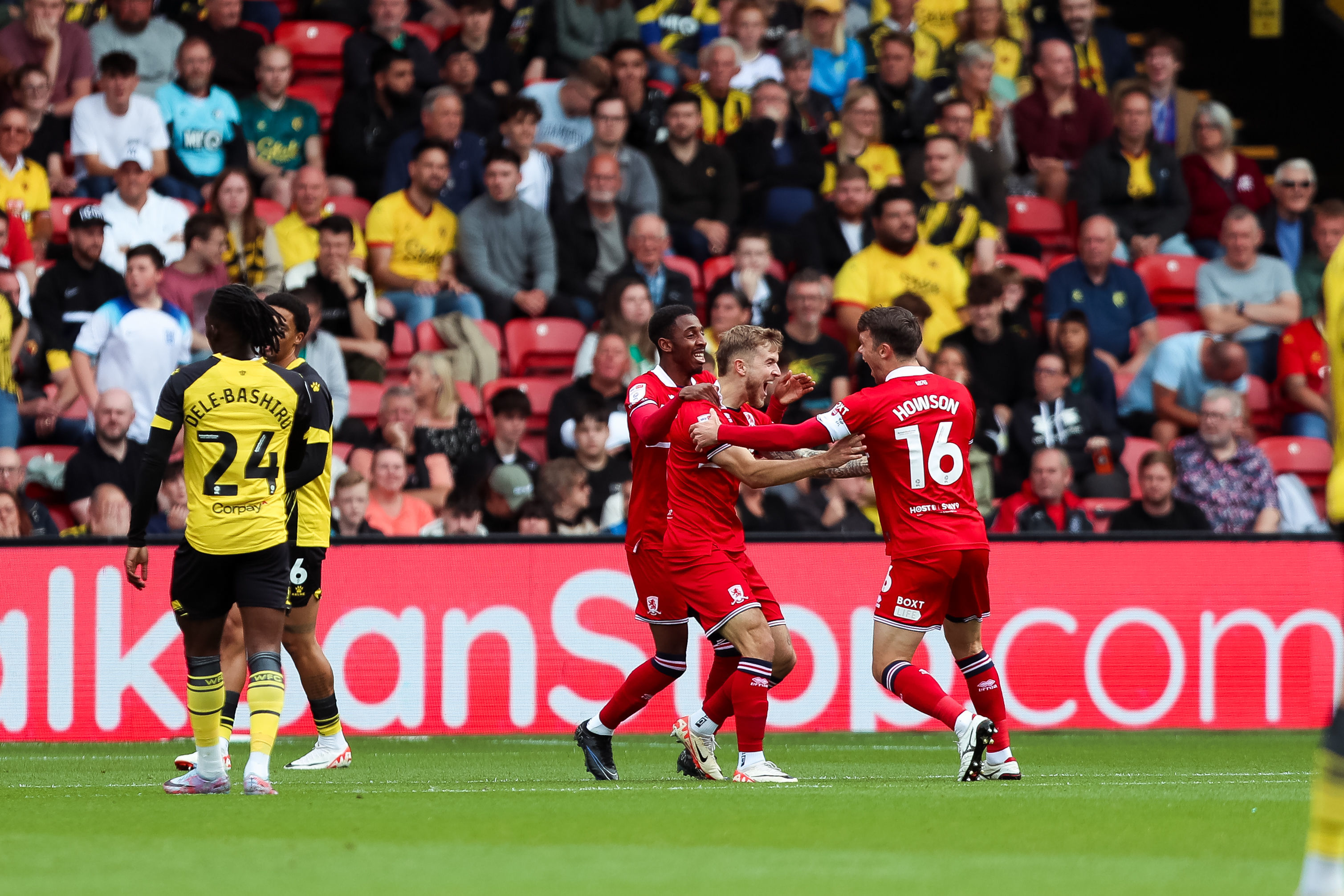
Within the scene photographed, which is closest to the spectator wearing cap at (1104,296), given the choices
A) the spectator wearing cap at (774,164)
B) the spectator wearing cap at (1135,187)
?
the spectator wearing cap at (1135,187)

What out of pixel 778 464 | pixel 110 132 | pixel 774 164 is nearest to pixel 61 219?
pixel 110 132

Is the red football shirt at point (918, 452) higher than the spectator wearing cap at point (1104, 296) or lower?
lower

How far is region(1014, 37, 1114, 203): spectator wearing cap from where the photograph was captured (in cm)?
1784

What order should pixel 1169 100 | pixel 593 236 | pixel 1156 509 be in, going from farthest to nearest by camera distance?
pixel 1169 100 < pixel 593 236 < pixel 1156 509

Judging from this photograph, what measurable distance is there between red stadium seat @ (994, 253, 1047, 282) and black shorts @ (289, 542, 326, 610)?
8.33m

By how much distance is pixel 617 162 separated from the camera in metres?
16.0

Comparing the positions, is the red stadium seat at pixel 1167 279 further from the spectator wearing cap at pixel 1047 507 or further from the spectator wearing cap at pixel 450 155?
the spectator wearing cap at pixel 450 155

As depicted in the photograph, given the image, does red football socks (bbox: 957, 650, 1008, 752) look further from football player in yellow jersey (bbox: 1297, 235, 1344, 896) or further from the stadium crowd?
the stadium crowd

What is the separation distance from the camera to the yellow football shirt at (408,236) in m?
15.5

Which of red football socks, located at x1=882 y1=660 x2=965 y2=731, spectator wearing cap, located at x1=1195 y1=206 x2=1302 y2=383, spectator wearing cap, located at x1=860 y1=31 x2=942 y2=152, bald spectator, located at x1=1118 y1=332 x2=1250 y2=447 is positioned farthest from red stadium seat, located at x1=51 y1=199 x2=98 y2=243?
spectator wearing cap, located at x1=1195 y1=206 x2=1302 y2=383

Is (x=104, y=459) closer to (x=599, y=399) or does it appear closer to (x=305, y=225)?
(x=305, y=225)

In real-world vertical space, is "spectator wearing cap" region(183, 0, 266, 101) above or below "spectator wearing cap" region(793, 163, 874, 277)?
above

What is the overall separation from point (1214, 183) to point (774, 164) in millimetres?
4313

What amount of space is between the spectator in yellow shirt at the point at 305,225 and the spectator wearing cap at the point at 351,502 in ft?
9.27
